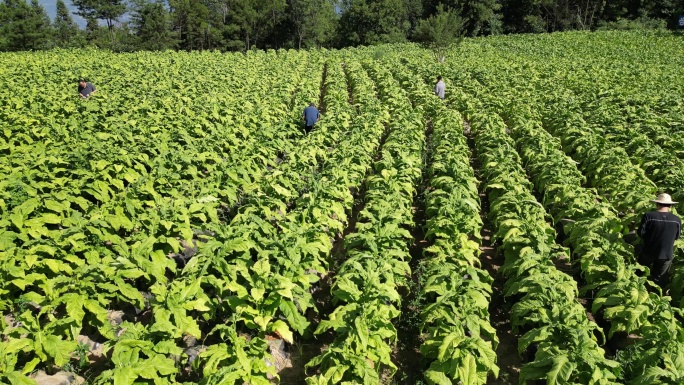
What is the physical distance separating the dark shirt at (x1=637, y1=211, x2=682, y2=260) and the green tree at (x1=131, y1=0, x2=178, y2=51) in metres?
71.0

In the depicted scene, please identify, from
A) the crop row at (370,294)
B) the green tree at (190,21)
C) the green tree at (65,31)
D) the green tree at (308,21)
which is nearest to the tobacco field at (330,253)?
the crop row at (370,294)

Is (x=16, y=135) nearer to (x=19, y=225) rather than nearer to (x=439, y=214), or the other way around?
(x=19, y=225)

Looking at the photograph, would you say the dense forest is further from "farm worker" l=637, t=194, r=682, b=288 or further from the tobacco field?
"farm worker" l=637, t=194, r=682, b=288

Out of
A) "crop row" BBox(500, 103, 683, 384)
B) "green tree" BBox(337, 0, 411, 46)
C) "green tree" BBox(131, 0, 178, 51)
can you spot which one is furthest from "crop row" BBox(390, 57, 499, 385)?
"green tree" BBox(131, 0, 178, 51)

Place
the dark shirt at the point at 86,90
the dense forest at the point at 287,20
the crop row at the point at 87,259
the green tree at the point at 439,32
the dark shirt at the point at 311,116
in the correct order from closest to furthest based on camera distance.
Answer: the crop row at the point at 87,259
the dark shirt at the point at 311,116
the dark shirt at the point at 86,90
the green tree at the point at 439,32
the dense forest at the point at 287,20

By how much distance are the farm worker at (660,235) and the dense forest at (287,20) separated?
5671 cm

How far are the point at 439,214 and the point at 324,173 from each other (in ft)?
8.95

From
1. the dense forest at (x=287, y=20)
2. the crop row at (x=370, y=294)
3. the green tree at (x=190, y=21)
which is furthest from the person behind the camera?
the green tree at (x=190, y=21)

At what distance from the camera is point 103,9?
229ft

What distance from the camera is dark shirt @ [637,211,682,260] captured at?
6469 millimetres

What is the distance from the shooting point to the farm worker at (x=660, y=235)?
648 centimetres

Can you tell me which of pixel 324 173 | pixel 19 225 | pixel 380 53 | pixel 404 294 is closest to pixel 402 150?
pixel 324 173

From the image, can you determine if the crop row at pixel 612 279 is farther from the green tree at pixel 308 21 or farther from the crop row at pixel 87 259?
the green tree at pixel 308 21

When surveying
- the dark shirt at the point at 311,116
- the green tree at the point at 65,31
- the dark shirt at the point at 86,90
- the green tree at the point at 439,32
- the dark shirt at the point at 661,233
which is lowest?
the dark shirt at the point at 661,233
